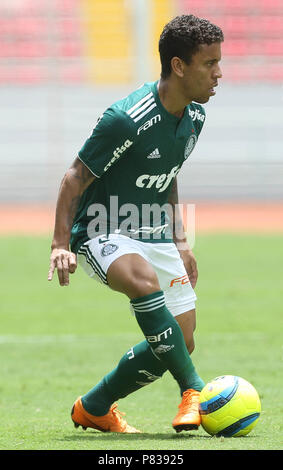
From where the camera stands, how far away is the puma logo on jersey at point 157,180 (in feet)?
17.0

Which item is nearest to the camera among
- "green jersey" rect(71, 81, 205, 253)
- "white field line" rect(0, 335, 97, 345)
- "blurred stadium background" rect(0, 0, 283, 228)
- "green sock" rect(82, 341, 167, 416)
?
"green jersey" rect(71, 81, 205, 253)

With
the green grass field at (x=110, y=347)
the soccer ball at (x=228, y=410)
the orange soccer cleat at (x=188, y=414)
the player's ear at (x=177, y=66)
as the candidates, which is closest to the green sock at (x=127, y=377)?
the green grass field at (x=110, y=347)

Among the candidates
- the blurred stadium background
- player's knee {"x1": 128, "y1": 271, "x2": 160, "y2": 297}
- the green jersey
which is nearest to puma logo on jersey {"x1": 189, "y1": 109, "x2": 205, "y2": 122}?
the green jersey

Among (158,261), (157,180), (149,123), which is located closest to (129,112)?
(149,123)

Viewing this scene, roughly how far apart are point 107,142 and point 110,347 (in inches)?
169

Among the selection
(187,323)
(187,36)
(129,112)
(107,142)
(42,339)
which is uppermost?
(187,36)

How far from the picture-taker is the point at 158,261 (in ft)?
17.2

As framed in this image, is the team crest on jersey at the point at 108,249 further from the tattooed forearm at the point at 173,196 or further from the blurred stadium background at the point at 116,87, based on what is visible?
the blurred stadium background at the point at 116,87

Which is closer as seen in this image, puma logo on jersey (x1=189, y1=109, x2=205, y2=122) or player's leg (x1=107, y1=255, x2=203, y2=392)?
player's leg (x1=107, y1=255, x2=203, y2=392)

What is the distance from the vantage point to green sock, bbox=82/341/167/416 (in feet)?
17.3

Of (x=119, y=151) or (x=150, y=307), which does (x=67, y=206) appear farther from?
(x=150, y=307)

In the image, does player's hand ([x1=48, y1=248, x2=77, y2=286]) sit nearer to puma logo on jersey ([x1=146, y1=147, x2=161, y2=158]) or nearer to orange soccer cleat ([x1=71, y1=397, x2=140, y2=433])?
puma logo on jersey ([x1=146, y1=147, x2=161, y2=158])

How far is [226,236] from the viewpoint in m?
19.2
